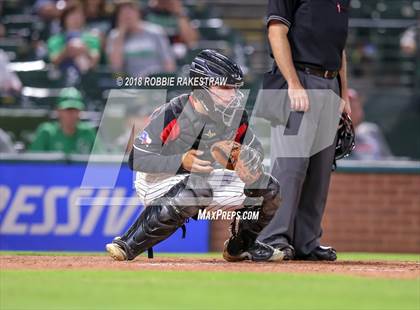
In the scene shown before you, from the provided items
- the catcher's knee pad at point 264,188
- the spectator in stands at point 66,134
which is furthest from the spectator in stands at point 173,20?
the catcher's knee pad at point 264,188

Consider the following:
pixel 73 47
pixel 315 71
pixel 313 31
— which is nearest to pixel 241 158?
pixel 315 71

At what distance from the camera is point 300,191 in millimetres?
7148

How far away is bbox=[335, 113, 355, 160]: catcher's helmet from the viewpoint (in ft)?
24.5

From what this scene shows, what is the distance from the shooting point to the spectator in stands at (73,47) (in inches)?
504

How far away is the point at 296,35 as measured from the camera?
7148mm

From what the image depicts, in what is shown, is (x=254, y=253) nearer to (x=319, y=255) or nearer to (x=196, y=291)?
(x=319, y=255)

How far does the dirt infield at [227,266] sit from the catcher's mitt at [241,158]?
594 mm

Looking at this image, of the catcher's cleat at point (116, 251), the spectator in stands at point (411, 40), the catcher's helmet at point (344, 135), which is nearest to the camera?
the catcher's cleat at point (116, 251)

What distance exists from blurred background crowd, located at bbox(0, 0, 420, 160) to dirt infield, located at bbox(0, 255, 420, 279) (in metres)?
4.19

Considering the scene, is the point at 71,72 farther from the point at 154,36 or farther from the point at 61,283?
the point at 61,283

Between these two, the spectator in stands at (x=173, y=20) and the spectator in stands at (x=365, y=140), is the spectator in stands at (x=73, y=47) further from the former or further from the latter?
the spectator in stands at (x=365, y=140)

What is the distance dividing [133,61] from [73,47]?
32.0 inches

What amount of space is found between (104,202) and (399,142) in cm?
427

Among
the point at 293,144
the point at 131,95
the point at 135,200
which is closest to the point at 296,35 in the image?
the point at 293,144
